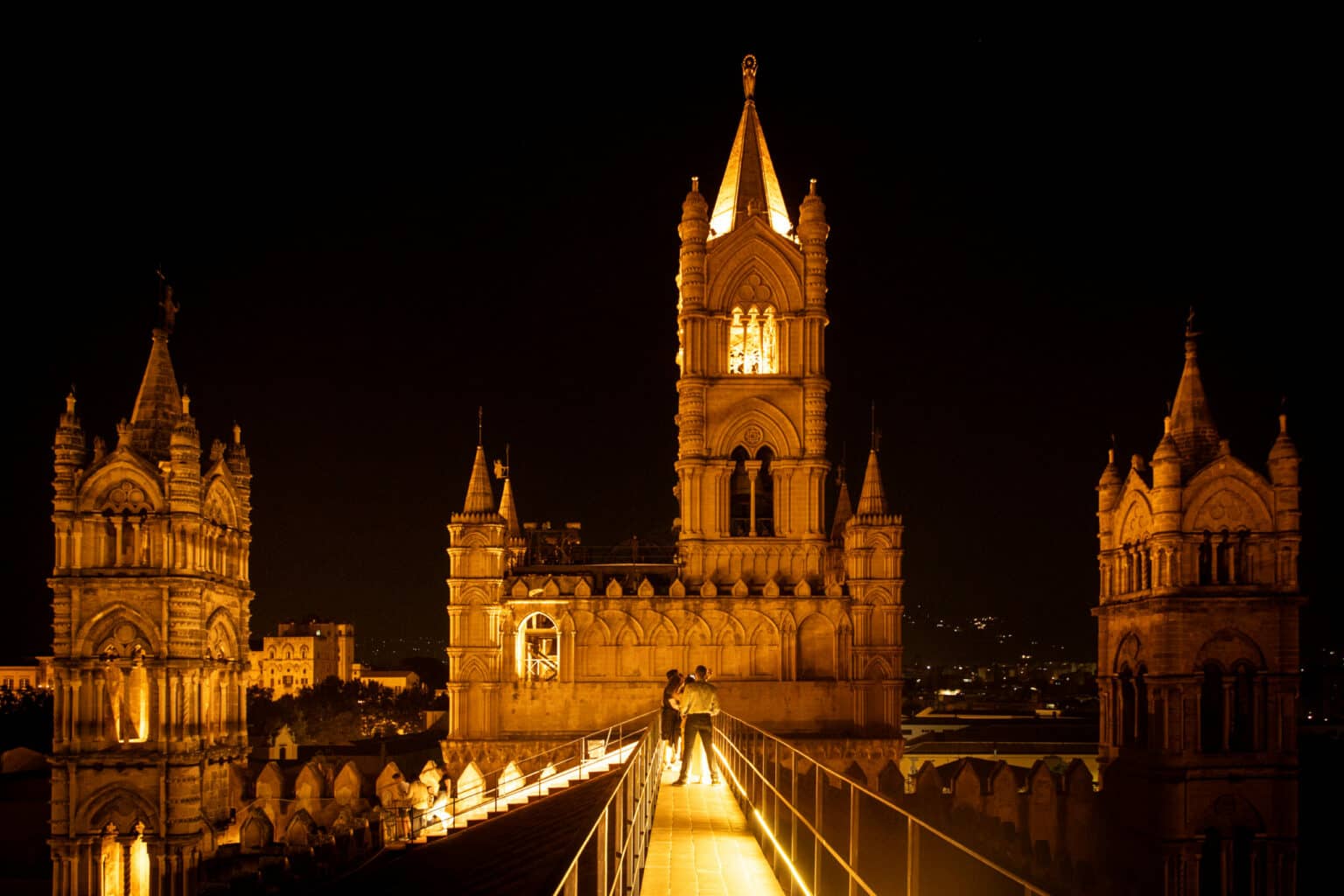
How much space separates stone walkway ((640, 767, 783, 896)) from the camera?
56.0ft

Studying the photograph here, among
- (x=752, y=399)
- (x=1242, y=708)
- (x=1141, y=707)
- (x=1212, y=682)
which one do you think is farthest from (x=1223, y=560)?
(x=752, y=399)

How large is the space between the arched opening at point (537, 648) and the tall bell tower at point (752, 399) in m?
5.12

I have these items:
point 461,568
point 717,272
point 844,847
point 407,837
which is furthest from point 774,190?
point 407,837

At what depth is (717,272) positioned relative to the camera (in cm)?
5491

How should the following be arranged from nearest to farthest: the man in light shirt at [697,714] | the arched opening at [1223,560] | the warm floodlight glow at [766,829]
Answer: the warm floodlight glow at [766,829]
the man in light shirt at [697,714]
the arched opening at [1223,560]

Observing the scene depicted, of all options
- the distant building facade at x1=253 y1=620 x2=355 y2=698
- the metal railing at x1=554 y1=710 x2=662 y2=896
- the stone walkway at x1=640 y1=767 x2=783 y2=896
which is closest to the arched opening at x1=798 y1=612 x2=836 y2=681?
the stone walkway at x1=640 y1=767 x2=783 y2=896

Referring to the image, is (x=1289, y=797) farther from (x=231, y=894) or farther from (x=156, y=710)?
(x=156, y=710)

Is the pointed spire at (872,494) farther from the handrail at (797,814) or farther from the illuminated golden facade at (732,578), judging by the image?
the handrail at (797,814)

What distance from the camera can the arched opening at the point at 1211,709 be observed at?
3897 cm

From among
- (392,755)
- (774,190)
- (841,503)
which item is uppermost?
(774,190)

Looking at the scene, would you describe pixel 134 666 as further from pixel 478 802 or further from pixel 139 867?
pixel 478 802

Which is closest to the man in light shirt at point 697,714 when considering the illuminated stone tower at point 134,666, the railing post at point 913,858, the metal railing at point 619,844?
the metal railing at point 619,844

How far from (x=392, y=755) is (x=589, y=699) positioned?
Answer: 929 inches

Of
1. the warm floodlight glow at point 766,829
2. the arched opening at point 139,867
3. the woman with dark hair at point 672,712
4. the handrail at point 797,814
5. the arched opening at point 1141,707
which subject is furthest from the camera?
the arched opening at point 1141,707
